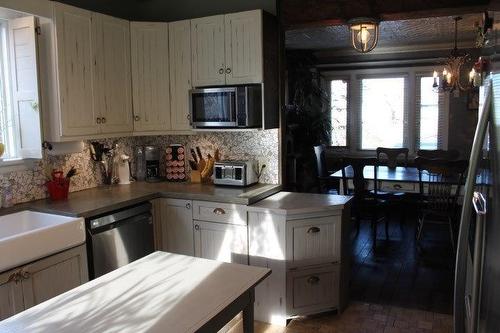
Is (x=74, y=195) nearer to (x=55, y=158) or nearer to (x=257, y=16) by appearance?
(x=55, y=158)

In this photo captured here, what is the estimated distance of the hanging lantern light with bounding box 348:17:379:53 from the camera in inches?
129

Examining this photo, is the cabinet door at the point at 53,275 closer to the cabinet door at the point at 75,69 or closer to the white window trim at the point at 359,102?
the cabinet door at the point at 75,69

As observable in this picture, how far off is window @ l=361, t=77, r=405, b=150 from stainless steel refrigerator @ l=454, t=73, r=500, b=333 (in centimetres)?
627

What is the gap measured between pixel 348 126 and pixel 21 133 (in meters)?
5.57

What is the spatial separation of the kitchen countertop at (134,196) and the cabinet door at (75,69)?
490 millimetres

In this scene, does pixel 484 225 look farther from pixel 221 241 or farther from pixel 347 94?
pixel 347 94

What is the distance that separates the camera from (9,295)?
231 cm

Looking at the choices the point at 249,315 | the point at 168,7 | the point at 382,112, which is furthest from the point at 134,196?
the point at 382,112

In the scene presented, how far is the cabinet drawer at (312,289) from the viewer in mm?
3135

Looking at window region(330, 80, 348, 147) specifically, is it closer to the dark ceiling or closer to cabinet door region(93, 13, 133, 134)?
the dark ceiling

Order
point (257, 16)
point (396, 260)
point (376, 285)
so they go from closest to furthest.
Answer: point (257, 16) < point (376, 285) < point (396, 260)

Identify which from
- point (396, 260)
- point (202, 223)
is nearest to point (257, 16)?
point (202, 223)

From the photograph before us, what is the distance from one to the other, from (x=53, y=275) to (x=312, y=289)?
170 cm

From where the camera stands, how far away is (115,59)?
11.7ft
